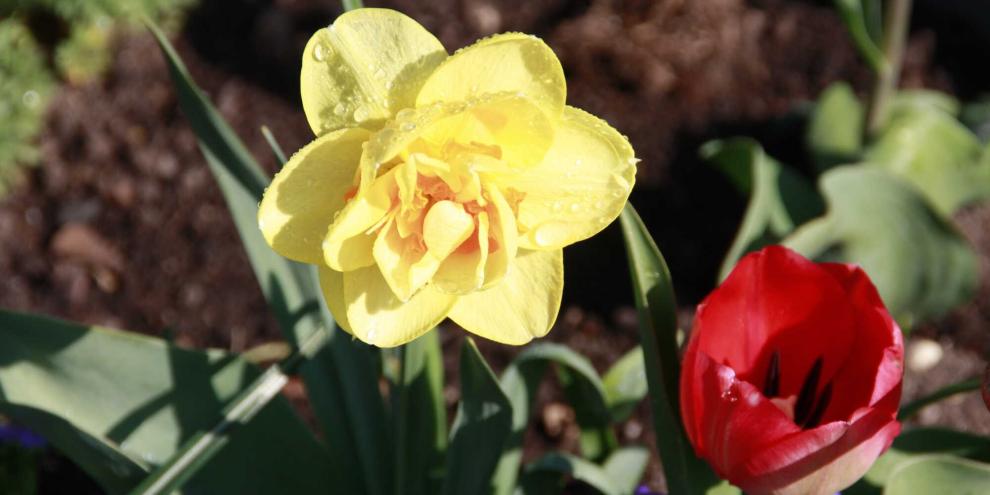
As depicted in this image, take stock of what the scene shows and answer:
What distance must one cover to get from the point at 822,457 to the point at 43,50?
1.70m

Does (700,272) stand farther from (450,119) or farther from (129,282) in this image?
(450,119)

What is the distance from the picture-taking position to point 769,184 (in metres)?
1.34

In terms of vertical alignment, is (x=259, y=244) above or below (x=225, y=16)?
above

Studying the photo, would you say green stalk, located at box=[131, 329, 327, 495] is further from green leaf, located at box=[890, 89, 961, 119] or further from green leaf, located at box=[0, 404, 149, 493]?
green leaf, located at box=[890, 89, 961, 119]

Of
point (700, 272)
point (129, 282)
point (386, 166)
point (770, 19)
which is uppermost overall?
point (386, 166)

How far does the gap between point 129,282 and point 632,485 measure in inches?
37.8

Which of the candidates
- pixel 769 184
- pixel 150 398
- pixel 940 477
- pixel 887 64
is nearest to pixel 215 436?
pixel 150 398

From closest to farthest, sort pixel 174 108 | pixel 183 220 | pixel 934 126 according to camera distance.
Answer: pixel 934 126 → pixel 183 220 → pixel 174 108

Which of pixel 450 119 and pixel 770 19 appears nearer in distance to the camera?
pixel 450 119

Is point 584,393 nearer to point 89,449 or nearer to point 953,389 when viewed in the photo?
point 953,389

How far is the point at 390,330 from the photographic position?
1.97 feet

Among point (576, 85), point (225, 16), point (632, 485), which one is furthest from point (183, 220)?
point (632, 485)

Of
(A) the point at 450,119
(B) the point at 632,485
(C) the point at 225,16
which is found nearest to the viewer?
(A) the point at 450,119

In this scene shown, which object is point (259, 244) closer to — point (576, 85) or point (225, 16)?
point (576, 85)
